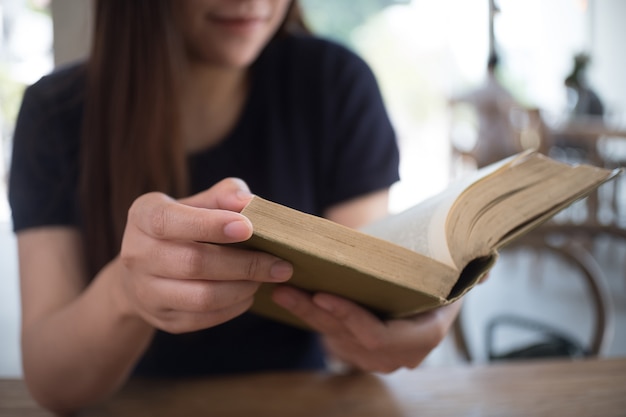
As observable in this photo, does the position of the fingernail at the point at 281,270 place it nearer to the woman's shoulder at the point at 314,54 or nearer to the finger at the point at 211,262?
the finger at the point at 211,262

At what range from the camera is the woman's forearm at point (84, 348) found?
0.48 m

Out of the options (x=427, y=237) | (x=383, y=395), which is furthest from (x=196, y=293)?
(x=383, y=395)

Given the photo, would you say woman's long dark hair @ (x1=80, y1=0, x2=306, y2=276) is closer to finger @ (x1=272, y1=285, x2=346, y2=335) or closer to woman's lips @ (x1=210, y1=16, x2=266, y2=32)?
woman's lips @ (x1=210, y1=16, x2=266, y2=32)

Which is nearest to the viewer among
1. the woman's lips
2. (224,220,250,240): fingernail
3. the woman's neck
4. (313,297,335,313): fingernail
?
(224,220,250,240): fingernail

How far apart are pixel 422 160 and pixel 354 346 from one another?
Result: 524 cm

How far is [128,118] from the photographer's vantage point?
0.64 m

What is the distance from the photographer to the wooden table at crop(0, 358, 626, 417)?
1.76ft

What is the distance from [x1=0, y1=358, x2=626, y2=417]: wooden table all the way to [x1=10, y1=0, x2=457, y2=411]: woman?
3 centimetres

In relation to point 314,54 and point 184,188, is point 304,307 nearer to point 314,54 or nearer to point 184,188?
point 184,188

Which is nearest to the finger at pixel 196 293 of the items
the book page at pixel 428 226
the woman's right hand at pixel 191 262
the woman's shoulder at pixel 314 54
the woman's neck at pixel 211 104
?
the woman's right hand at pixel 191 262

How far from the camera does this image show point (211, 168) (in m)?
0.75

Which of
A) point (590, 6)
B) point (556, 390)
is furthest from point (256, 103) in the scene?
point (590, 6)

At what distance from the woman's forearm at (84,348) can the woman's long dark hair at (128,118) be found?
127mm

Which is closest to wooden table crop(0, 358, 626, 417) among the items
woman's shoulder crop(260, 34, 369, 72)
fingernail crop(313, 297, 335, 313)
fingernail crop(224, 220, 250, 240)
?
fingernail crop(313, 297, 335, 313)
